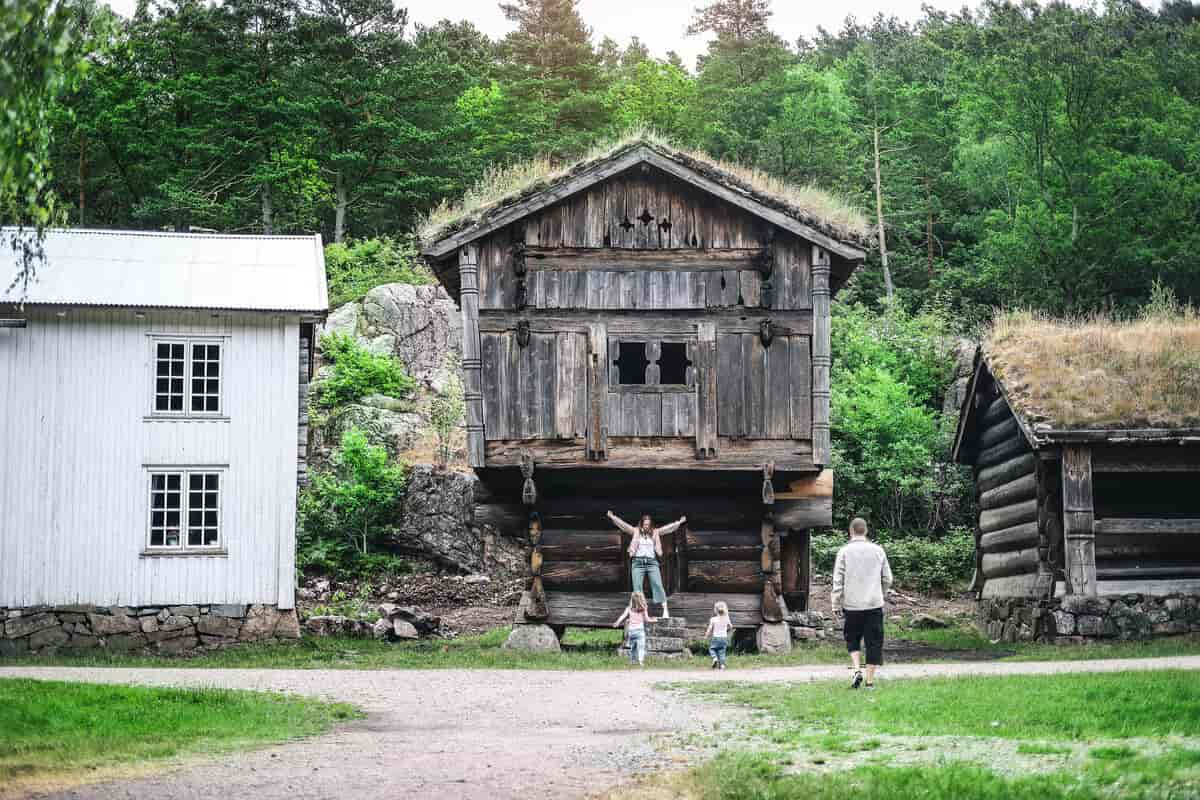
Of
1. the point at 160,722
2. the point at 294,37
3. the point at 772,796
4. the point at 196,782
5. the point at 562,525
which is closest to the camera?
the point at 772,796

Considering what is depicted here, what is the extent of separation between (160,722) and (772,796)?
23.2 feet

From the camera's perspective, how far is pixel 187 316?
27.5 meters

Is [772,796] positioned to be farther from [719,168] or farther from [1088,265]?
[1088,265]

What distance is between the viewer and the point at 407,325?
47875 mm

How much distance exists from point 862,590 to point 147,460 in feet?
52.4

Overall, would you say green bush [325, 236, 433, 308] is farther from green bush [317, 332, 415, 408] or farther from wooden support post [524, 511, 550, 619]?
wooden support post [524, 511, 550, 619]

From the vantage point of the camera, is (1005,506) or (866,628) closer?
(866,628)

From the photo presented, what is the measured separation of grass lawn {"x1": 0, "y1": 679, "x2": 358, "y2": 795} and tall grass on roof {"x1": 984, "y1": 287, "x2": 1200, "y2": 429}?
47.7 ft

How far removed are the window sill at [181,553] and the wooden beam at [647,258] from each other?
8.68 metres

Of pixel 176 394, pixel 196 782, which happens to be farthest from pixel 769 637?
pixel 196 782

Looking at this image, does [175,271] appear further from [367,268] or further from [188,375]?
[367,268]

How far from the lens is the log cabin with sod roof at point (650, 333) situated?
23.8 m

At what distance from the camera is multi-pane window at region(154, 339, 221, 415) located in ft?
89.8

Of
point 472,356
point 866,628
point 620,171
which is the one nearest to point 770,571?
point 472,356
